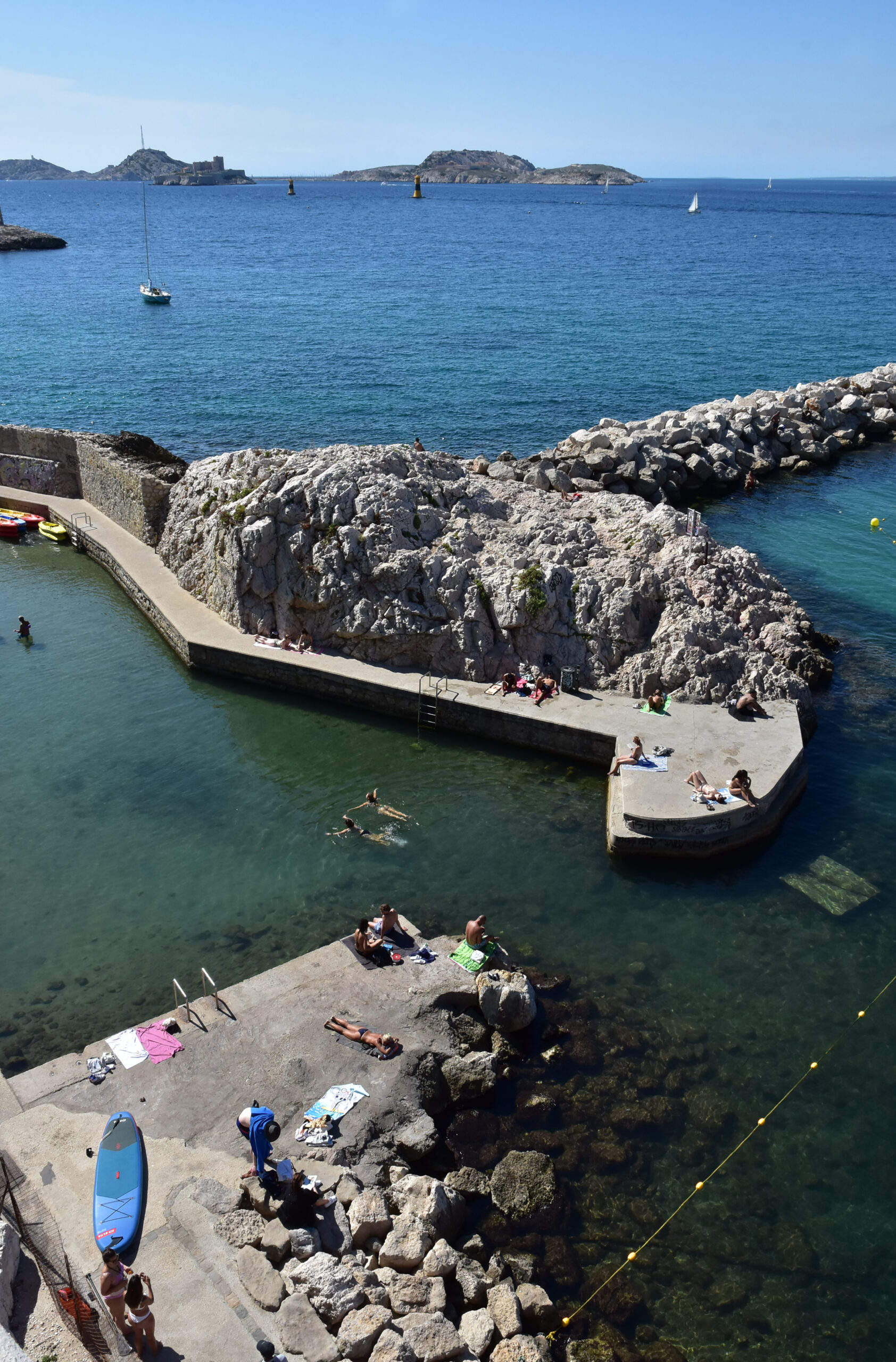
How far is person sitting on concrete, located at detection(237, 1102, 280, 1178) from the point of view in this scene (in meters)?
13.4

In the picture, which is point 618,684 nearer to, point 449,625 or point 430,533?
point 449,625

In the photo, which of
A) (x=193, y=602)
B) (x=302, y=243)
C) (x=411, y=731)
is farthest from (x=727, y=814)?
(x=302, y=243)

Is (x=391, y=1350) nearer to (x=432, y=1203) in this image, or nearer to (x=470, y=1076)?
(x=432, y=1203)

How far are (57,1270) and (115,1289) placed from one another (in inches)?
43.2

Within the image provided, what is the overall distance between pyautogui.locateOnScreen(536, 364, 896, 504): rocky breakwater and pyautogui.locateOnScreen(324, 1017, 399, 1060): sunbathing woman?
93.9ft

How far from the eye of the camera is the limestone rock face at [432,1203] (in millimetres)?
13562

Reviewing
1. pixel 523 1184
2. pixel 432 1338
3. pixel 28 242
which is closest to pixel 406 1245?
pixel 432 1338

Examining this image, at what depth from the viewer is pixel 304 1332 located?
452 inches

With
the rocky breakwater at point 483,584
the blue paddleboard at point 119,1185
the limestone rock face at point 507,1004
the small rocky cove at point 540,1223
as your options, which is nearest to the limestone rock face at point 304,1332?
the small rocky cove at point 540,1223

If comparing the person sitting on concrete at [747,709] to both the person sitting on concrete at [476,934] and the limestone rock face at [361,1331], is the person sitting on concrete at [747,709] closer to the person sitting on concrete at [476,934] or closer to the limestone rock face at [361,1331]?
the person sitting on concrete at [476,934]

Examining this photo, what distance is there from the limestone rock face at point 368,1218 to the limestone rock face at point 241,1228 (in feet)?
3.96

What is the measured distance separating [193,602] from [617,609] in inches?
542

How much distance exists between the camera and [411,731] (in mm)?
26688

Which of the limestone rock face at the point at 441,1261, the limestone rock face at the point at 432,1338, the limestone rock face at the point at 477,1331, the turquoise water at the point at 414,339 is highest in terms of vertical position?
the turquoise water at the point at 414,339
